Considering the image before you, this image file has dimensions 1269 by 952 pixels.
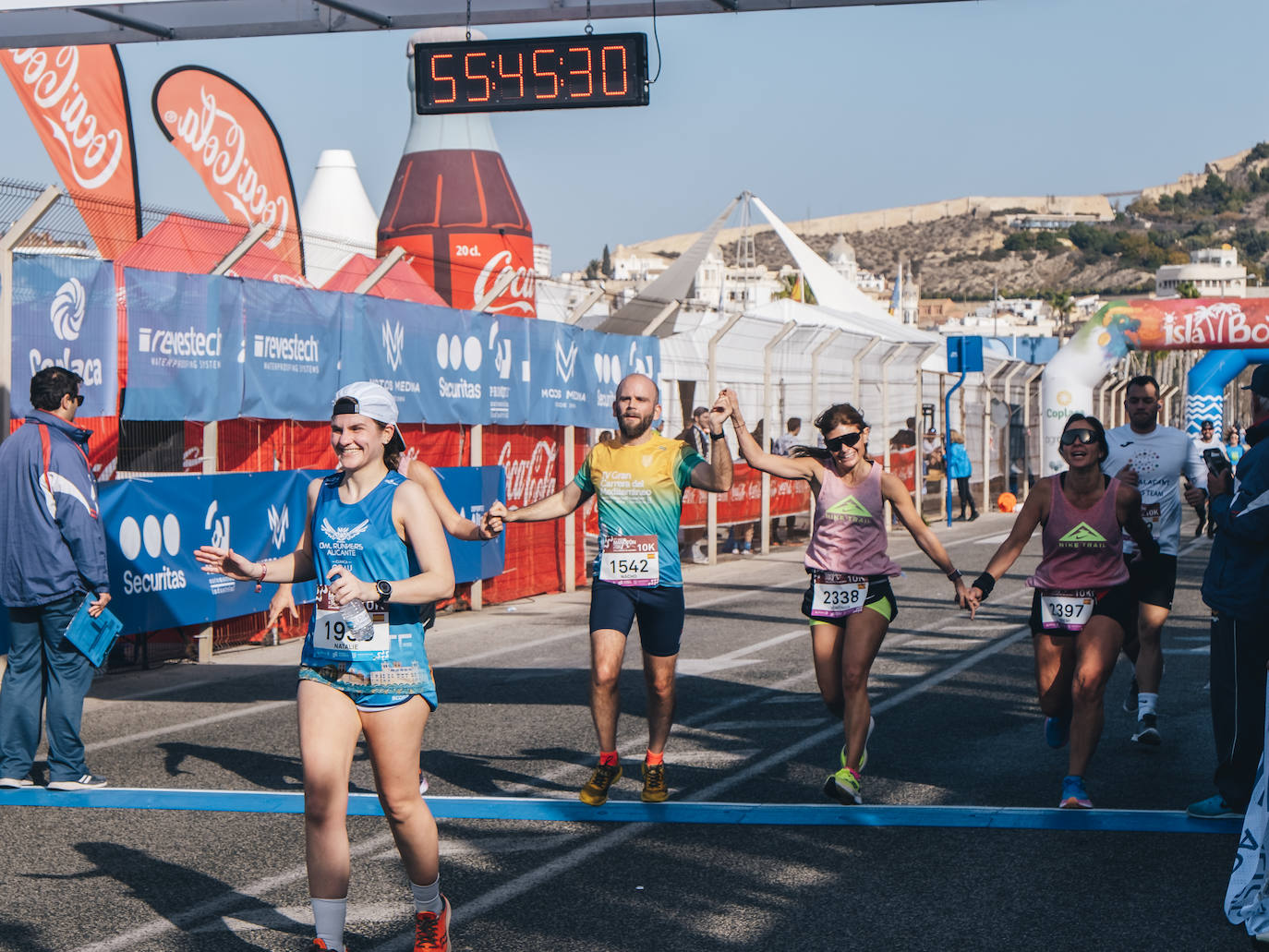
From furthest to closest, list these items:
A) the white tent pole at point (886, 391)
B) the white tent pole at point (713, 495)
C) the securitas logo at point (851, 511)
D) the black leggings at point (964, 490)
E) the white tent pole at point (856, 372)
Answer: the black leggings at point (964, 490)
the white tent pole at point (886, 391)
the white tent pole at point (856, 372)
the white tent pole at point (713, 495)
the securitas logo at point (851, 511)

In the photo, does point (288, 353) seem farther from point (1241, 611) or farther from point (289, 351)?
point (1241, 611)

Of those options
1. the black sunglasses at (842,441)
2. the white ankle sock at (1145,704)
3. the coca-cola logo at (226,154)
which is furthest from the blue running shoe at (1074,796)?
the coca-cola logo at (226,154)

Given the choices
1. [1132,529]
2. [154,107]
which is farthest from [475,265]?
[1132,529]

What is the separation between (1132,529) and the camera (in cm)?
742

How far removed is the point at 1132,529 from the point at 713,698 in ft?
11.1

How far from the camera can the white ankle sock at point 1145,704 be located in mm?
8352

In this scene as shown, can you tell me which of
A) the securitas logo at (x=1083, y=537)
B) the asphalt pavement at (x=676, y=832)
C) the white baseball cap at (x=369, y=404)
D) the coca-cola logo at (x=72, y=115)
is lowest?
the asphalt pavement at (x=676, y=832)

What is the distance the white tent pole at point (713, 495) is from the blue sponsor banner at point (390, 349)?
6.48m

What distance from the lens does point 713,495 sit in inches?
813

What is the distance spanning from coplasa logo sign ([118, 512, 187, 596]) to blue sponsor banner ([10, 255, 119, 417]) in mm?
803

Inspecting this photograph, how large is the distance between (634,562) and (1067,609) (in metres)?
2.07

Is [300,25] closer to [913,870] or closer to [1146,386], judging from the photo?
[1146,386]

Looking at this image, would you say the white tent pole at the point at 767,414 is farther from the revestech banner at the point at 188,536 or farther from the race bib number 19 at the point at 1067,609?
the race bib number 19 at the point at 1067,609

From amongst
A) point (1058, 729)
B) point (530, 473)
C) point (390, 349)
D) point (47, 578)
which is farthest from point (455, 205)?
point (1058, 729)
